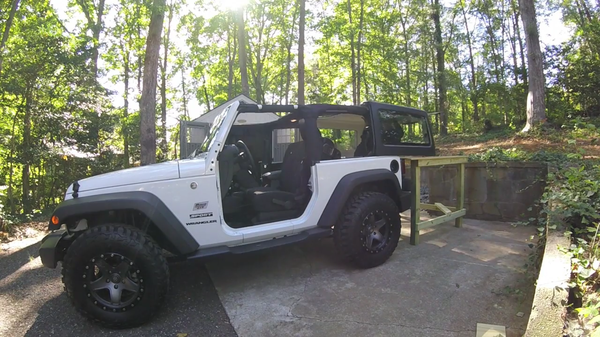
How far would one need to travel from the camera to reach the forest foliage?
307 inches

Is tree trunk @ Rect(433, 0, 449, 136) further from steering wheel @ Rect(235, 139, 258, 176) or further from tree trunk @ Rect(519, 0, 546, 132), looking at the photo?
steering wheel @ Rect(235, 139, 258, 176)

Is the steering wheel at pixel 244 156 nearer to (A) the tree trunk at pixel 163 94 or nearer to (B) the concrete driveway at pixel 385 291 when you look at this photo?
(B) the concrete driveway at pixel 385 291

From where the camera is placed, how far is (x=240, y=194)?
355cm

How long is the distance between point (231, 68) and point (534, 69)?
50.0ft

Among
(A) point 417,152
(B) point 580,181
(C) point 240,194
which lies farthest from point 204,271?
(B) point 580,181

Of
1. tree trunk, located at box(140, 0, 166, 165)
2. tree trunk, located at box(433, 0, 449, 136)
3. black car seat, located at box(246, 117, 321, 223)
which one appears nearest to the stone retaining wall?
black car seat, located at box(246, 117, 321, 223)

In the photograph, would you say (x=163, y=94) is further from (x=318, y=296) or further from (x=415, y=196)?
(x=318, y=296)

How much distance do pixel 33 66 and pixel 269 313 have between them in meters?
8.12

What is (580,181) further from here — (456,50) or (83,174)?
(456,50)

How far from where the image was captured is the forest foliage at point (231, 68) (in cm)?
781

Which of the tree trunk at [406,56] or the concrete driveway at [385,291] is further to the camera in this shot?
the tree trunk at [406,56]

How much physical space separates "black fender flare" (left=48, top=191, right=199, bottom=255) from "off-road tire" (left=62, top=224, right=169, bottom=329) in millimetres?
151

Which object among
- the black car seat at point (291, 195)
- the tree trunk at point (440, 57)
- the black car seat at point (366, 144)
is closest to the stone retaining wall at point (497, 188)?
the black car seat at point (366, 144)

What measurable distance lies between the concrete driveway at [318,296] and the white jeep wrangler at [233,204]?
0.25m
